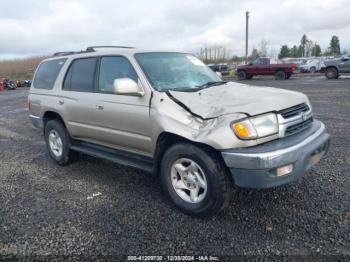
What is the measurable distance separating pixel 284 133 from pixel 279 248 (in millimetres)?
1084

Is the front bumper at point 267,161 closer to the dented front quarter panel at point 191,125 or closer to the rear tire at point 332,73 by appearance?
the dented front quarter panel at point 191,125

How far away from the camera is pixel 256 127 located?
303 cm

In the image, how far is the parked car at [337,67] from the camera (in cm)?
1941

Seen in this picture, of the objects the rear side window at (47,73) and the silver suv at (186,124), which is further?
the rear side window at (47,73)

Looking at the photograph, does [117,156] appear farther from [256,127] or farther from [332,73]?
[332,73]

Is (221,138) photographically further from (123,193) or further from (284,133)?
(123,193)

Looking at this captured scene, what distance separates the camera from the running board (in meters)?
3.88

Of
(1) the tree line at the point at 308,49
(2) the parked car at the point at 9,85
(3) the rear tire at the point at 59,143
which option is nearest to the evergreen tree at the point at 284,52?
(1) the tree line at the point at 308,49

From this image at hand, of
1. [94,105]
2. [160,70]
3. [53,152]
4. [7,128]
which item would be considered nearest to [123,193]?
[94,105]

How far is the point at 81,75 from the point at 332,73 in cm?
1999

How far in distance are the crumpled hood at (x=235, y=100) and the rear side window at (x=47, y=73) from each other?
8.61 feet

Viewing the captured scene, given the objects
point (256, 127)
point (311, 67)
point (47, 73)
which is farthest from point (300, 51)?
point (256, 127)

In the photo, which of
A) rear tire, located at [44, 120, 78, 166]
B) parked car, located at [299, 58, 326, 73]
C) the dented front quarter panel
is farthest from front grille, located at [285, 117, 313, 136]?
parked car, located at [299, 58, 326, 73]

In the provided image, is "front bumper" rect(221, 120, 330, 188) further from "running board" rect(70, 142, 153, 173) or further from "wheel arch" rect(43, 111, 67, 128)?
"wheel arch" rect(43, 111, 67, 128)
